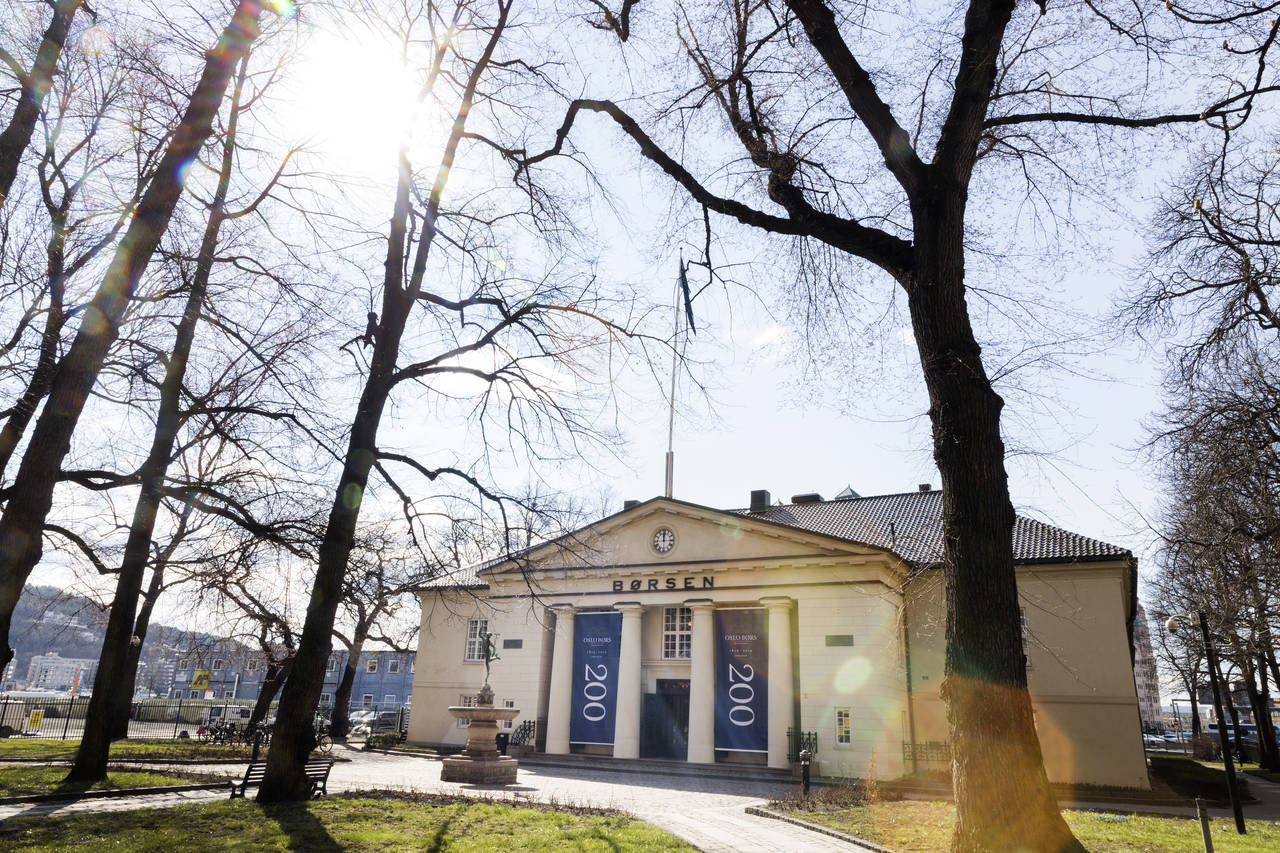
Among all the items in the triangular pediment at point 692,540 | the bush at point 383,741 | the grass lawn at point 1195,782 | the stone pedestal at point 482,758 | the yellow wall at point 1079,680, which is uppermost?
the triangular pediment at point 692,540

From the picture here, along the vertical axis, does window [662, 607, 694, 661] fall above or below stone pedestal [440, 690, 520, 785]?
above

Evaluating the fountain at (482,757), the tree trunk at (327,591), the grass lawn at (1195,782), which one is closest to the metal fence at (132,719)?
the fountain at (482,757)

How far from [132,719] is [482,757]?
93.8ft

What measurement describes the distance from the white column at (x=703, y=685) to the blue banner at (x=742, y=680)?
0.24 meters

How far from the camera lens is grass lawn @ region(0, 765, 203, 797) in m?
11.7

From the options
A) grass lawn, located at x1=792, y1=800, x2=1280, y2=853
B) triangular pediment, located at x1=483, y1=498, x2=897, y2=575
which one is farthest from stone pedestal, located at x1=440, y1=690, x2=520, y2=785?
grass lawn, located at x1=792, y1=800, x2=1280, y2=853

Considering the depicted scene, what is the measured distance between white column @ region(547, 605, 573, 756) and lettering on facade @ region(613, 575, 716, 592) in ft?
7.15

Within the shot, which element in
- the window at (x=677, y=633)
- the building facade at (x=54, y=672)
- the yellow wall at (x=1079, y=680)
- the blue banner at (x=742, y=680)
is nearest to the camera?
the yellow wall at (x=1079, y=680)

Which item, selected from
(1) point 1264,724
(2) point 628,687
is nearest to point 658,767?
(2) point 628,687

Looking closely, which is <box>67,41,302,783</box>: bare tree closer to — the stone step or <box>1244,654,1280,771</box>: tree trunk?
the stone step

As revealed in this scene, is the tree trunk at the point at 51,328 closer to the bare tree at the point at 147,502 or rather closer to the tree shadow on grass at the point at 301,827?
the bare tree at the point at 147,502

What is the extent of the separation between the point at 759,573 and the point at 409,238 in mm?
18019

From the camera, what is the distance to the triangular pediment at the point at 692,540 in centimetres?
2627

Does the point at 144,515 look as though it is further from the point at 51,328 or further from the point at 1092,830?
the point at 1092,830
